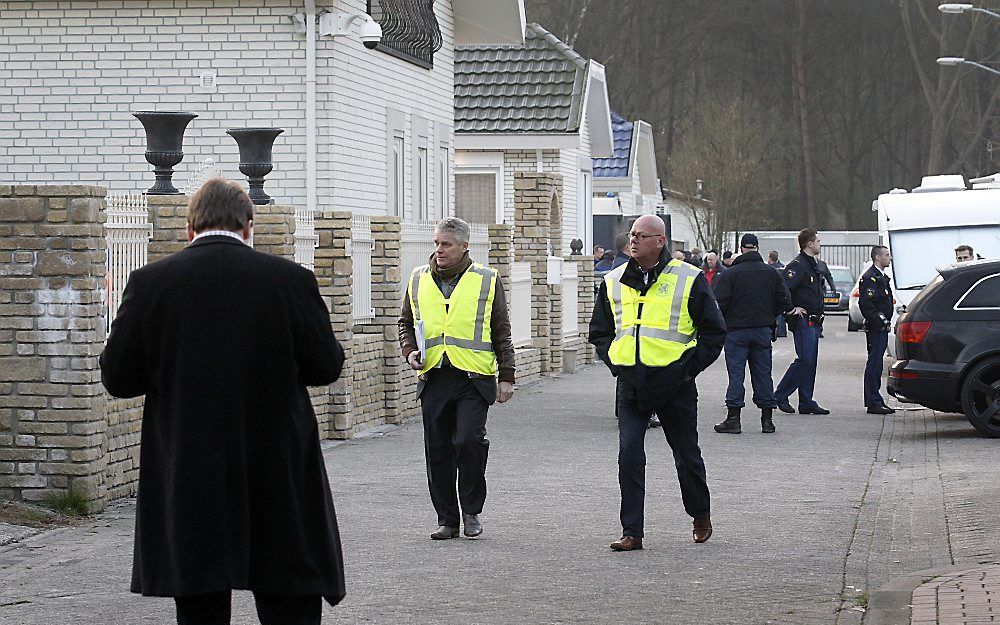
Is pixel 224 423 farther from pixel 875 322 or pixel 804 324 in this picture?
pixel 875 322

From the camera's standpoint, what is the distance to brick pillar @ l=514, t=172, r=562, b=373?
22719mm

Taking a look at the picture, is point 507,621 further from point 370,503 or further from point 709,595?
point 370,503

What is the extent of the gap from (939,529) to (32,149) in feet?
40.2

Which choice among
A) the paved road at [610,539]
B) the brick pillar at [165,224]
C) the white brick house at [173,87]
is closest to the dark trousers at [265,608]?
the paved road at [610,539]

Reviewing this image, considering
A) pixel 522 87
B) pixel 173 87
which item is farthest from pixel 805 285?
pixel 522 87

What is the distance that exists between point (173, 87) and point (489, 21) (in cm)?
656

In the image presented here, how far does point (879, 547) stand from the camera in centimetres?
940

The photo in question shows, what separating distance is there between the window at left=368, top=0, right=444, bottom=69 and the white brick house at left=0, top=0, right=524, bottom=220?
1114mm

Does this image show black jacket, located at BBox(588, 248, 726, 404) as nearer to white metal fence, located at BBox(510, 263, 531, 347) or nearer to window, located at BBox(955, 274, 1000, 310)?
window, located at BBox(955, 274, 1000, 310)

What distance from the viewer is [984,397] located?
15.3 meters

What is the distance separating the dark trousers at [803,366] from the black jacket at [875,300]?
1.95 feet

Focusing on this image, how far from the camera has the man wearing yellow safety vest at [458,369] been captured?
9.53 m

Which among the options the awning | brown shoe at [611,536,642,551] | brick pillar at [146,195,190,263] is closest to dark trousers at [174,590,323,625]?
brown shoe at [611,536,642,551]

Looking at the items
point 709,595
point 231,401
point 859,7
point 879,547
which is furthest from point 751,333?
point 859,7
